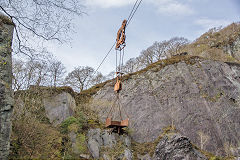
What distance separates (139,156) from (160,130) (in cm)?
296

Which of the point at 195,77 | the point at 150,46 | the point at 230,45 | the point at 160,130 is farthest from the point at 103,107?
the point at 230,45

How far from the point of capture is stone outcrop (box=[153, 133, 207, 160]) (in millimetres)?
12148

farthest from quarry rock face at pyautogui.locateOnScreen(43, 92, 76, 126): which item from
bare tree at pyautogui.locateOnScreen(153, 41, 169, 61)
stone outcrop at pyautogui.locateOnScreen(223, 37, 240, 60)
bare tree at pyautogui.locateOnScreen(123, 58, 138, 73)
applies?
stone outcrop at pyautogui.locateOnScreen(223, 37, 240, 60)

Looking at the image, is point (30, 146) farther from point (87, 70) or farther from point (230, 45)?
point (230, 45)

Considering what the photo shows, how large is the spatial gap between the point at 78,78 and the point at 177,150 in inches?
557

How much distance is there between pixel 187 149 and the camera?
12.3 metres

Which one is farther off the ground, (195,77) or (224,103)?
(195,77)

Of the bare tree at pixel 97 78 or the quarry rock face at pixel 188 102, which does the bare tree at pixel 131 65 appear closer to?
the bare tree at pixel 97 78

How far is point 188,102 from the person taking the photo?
17391 millimetres

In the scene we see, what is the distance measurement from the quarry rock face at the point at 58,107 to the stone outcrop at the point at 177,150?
695 centimetres

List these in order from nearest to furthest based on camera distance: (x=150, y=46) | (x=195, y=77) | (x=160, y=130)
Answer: (x=160, y=130), (x=195, y=77), (x=150, y=46)

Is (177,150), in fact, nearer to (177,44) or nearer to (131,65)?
(131,65)

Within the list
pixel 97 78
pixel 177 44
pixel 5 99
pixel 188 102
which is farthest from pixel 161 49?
pixel 5 99

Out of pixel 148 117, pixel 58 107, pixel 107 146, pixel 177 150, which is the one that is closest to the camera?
pixel 177 150
